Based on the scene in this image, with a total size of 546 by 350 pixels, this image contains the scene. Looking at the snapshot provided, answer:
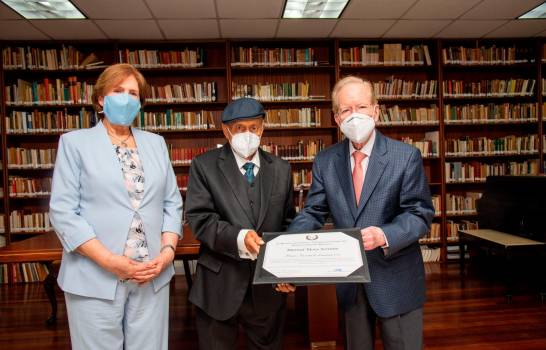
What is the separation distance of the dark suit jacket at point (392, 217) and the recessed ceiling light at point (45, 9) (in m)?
3.81

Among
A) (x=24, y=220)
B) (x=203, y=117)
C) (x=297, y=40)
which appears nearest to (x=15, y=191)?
(x=24, y=220)

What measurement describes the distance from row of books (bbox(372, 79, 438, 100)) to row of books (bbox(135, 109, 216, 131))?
2382mm

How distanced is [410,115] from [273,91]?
1947 millimetres

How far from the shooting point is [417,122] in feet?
17.2

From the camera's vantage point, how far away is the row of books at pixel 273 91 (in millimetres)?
5059

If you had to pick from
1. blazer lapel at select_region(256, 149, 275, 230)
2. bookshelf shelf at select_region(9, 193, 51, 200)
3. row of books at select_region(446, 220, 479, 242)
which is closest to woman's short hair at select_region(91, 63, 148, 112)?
blazer lapel at select_region(256, 149, 275, 230)

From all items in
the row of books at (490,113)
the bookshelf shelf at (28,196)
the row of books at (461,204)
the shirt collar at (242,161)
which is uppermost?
the row of books at (490,113)

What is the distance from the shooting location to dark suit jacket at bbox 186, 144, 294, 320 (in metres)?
1.51

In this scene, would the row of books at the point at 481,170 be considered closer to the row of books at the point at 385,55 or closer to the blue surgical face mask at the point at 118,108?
the row of books at the point at 385,55

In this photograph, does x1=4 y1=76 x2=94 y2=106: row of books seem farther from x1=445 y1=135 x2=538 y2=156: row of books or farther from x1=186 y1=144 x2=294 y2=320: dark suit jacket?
x1=445 y1=135 x2=538 y2=156: row of books

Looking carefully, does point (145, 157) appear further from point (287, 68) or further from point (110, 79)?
point (287, 68)

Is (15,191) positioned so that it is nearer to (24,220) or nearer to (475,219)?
(24,220)

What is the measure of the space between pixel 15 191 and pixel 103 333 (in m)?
4.34

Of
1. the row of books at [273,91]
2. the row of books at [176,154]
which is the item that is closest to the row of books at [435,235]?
the row of books at [176,154]
